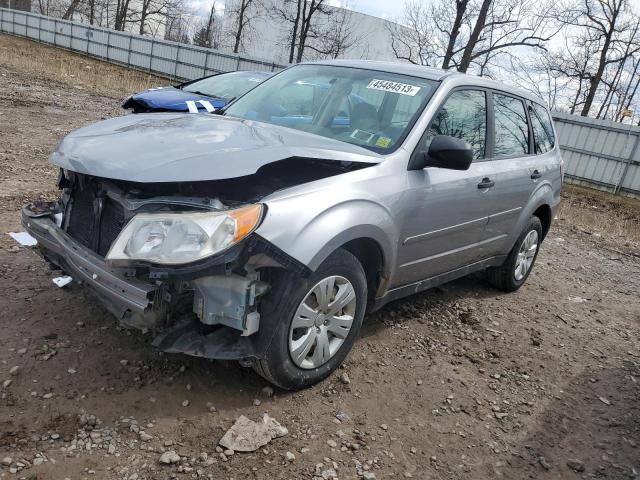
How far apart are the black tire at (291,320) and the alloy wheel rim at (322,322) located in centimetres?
3

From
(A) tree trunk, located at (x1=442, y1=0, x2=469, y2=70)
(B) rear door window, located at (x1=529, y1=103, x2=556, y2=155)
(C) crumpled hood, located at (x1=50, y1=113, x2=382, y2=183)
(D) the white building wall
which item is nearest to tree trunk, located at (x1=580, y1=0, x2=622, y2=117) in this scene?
(A) tree trunk, located at (x1=442, y1=0, x2=469, y2=70)

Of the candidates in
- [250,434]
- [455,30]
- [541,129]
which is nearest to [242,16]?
[455,30]

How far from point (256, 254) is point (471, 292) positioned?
3.20 meters

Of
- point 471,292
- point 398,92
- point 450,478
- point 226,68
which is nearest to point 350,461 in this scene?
point 450,478

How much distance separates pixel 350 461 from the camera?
259cm

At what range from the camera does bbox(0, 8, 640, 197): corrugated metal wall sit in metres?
16.3

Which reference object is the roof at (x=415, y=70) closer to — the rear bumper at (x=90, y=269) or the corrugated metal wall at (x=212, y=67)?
the rear bumper at (x=90, y=269)

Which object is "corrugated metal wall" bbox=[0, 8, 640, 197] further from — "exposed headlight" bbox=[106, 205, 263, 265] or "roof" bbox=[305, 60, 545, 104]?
"exposed headlight" bbox=[106, 205, 263, 265]

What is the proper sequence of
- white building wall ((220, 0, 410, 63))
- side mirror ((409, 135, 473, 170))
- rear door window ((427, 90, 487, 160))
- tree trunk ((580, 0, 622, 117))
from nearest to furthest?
side mirror ((409, 135, 473, 170))
rear door window ((427, 90, 487, 160))
tree trunk ((580, 0, 622, 117))
white building wall ((220, 0, 410, 63))

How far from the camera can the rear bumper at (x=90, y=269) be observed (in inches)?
94.9

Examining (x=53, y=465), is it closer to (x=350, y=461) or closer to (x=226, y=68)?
(x=350, y=461)

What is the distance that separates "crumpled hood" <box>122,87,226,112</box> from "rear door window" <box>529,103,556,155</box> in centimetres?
469

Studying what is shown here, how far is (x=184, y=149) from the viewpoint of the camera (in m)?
2.71

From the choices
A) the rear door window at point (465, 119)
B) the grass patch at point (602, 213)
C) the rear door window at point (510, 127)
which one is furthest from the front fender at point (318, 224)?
the grass patch at point (602, 213)
